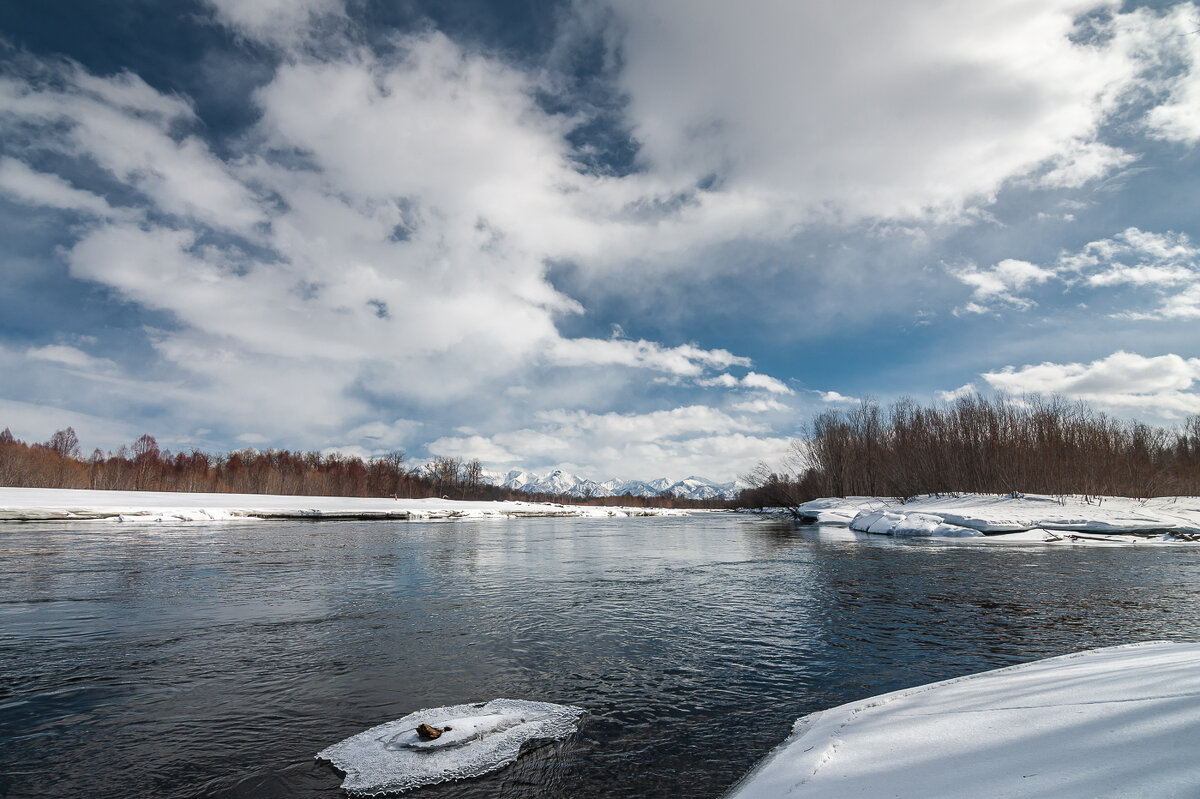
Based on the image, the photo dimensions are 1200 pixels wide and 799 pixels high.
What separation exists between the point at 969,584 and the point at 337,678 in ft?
42.8

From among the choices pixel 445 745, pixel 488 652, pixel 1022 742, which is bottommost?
pixel 488 652

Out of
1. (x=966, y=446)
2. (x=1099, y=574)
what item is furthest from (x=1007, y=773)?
(x=966, y=446)

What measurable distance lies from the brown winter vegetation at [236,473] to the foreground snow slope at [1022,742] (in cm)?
8441

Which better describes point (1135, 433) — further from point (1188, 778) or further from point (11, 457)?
point (11, 457)

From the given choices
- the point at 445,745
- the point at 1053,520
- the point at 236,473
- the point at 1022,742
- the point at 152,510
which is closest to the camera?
the point at 1022,742

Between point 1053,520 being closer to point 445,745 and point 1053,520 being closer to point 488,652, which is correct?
point 488,652

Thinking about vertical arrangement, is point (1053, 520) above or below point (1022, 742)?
below

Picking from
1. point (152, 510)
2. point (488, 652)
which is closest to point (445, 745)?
point (488, 652)

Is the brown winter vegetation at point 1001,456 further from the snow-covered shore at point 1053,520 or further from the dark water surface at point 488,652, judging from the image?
the dark water surface at point 488,652

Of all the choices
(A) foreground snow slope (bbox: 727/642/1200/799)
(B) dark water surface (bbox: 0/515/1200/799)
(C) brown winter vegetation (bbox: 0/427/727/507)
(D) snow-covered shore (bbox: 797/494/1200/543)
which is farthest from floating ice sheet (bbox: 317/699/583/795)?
(C) brown winter vegetation (bbox: 0/427/727/507)

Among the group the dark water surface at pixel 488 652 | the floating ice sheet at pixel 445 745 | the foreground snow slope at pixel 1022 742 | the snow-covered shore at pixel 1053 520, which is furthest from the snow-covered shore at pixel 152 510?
the foreground snow slope at pixel 1022 742

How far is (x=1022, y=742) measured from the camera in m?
2.43

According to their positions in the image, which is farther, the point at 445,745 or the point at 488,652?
the point at 488,652

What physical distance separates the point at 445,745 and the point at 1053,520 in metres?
32.5
